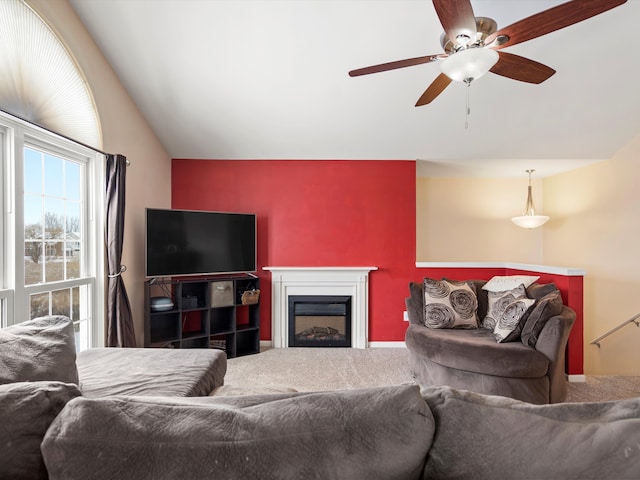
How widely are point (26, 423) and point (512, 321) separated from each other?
302 cm

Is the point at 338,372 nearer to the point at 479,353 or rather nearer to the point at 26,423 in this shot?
the point at 479,353

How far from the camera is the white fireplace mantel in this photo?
423 cm

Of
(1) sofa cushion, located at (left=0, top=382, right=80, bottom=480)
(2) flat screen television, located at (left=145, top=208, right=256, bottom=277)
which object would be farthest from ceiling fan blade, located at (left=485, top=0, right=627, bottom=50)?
(2) flat screen television, located at (left=145, top=208, right=256, bottom=277)

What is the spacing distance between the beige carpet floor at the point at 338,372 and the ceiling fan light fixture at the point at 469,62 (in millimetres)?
2450

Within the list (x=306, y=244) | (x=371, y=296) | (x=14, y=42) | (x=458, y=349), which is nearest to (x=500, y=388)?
(x=458, y=349)

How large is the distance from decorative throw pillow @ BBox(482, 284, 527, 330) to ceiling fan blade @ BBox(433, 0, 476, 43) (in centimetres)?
224

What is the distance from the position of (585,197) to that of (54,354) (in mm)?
5718

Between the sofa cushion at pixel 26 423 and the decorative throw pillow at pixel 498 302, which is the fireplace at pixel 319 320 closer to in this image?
the decorative throw pillow at pixel 498 302

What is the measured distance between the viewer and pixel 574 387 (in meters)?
3.10

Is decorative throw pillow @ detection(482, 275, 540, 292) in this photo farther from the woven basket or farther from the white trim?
the woven basket

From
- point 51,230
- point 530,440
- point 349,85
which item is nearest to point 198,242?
point 51,230

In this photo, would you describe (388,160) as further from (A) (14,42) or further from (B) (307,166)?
(A) (14,42)

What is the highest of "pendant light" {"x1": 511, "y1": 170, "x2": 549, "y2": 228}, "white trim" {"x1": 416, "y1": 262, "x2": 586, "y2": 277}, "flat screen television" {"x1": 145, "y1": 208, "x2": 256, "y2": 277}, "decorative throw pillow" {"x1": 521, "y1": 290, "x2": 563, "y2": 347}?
"pendant light" {"x1": 511, "y1": 170, "x2": 549, "y2": 228}

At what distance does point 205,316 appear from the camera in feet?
12.6
